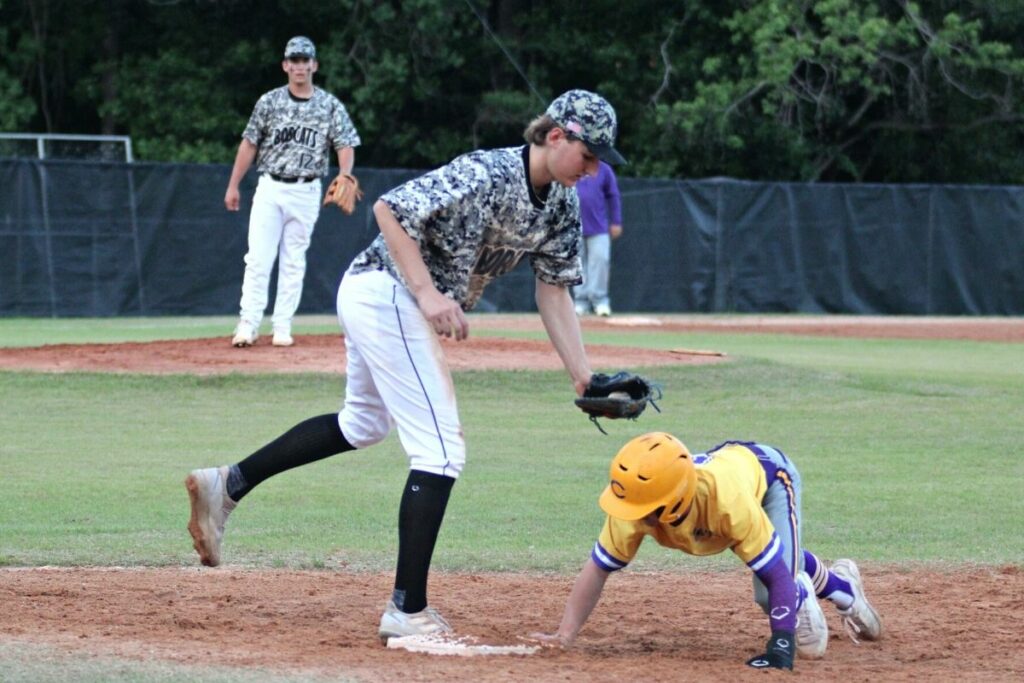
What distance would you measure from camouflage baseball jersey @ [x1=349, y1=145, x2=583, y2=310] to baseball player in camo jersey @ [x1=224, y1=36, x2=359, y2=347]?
655 cm

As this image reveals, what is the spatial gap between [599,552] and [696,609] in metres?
1.17

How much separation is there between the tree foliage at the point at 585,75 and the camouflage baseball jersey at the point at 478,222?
23616mm

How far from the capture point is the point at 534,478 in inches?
350

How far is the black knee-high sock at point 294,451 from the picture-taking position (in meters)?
5.56

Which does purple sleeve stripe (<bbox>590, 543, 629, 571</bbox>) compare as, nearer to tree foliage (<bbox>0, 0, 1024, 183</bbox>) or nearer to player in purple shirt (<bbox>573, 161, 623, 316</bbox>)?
player in purple shirt (<bbox>573, 161, 623, 316</bbox>)

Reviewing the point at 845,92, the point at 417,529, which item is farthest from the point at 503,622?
the point at 845,92

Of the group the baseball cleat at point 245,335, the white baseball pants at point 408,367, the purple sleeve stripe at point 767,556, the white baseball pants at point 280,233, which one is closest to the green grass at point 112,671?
the white baseball pants at point 408,367

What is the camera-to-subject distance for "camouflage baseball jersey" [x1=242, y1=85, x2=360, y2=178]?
11.9 metres

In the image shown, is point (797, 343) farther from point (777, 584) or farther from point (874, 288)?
point (777, 584)

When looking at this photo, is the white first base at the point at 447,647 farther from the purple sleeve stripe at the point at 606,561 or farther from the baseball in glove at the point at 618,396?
the baseball in glove at the point at 618,396

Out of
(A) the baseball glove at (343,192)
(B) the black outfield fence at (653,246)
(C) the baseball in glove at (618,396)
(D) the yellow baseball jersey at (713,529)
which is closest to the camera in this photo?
(D) the yellow baseball jersey at (713,529)

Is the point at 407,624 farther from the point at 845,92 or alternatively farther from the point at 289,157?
the point at 845,92

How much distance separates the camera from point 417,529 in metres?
4.97

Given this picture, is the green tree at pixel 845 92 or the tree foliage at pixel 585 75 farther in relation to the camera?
the tree foliage at pixel 585 75
